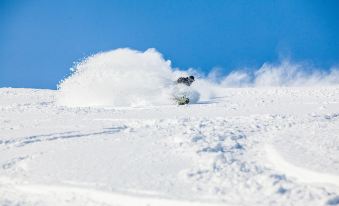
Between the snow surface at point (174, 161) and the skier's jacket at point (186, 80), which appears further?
the skier's jacket at point (186, 80)

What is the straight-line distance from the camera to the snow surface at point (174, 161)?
754cm

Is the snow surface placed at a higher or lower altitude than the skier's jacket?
lower

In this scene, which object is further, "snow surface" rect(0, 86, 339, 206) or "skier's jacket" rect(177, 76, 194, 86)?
"skier's jacket" rect(177, 76, 194, 86)

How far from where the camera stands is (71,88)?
1056 inches

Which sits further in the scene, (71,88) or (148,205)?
(71,88)

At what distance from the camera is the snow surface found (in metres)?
7.54

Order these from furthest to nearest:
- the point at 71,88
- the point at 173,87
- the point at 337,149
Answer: the point at 71,88 → the point at 173,87 → the point at 337,149

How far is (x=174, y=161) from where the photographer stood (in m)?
9.38

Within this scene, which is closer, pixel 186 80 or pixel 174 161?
pixel 174 161

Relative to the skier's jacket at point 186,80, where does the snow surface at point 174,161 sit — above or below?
below

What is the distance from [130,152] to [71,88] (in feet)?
56.4

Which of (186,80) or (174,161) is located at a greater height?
(186,80)

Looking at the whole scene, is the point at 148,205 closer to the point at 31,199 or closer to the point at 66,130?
the point at 31,199

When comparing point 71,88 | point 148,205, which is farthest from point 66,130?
point 71,88
